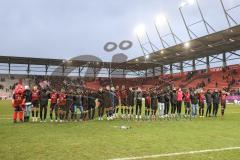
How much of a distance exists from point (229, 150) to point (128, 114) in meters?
11.4

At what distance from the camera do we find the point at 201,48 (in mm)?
46500

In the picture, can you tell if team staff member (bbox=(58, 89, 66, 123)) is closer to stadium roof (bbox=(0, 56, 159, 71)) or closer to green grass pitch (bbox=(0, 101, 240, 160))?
green grass pitch (bbox=(0, 101, 240, 160))

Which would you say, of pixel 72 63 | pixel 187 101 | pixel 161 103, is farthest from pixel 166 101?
pixel 72 63

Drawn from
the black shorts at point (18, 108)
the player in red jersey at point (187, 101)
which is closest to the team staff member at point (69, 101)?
the black shorts at point (18, 108)

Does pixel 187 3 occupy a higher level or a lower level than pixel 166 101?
higher

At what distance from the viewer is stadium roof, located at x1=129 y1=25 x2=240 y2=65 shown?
1544 inches

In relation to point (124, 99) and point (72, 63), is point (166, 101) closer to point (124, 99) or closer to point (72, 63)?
point (124, 99)

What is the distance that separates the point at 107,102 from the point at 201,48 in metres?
30.9

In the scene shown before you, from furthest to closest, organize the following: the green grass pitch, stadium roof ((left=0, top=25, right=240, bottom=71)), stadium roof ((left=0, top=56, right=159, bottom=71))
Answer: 1. stadium roof ((left=0, top=56, right=159, bottom=71))
2. stadium roof ((left=0, top=25, right=240, bottom=71))
3. the green grass pitch

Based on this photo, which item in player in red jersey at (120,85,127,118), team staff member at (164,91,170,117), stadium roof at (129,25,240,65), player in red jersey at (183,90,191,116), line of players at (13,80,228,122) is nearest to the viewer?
line of players at (13,80,228,122)

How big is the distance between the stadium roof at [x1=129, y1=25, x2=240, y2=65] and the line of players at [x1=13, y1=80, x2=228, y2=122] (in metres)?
17.2

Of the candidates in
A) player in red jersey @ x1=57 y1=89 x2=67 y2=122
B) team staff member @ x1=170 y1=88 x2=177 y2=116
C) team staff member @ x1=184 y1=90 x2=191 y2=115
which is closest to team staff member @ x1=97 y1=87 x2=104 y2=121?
player in red jersey @ x1=57 y1=89 x2=67 y2=122

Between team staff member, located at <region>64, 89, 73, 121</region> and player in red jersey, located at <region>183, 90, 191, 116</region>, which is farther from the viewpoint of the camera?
player in red jersey, located at <region>183, 90, 191, 116</region>

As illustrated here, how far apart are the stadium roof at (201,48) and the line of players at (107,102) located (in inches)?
675
